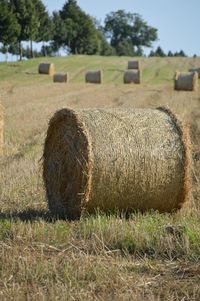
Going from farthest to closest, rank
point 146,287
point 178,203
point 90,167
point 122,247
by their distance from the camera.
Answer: point 178,203
point 90,167
point 122,247
point 146,287

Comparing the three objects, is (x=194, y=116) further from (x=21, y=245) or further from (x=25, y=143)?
(x=21, y=245)

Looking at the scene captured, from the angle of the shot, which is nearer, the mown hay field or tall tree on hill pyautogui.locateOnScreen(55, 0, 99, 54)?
the mown hay field

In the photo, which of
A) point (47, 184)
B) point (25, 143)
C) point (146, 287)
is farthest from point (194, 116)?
point (146, 287)

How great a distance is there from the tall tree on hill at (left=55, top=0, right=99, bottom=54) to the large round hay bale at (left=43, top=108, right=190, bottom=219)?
68.6 metres

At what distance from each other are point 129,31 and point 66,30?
1805 inches

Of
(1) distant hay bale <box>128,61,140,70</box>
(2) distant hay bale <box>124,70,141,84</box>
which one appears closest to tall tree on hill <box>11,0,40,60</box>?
(1) distant hay bale <box>128,61,140,70</box>

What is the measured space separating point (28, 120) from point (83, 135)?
31.5 feet

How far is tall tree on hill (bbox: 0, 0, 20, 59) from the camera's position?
55688 millimetres

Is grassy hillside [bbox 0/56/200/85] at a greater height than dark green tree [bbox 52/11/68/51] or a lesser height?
lesser

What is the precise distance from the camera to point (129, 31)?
386ft

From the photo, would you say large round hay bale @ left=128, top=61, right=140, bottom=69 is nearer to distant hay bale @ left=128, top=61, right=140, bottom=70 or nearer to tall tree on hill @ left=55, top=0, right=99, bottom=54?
distant hay bale @ left=128, top=61, right=140, bottom=70

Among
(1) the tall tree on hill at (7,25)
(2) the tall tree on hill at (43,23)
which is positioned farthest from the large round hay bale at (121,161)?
(2) the tall tree on hill at (43,23)

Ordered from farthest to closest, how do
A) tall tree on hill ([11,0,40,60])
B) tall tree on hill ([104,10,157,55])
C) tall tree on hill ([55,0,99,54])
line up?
1. tall tree on hill ([104,10,157,55])
2. tall tree on hill ([55,0,99,54])
3. tall tree on hill ([11,0,40,60])

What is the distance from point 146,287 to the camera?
4.23 m
